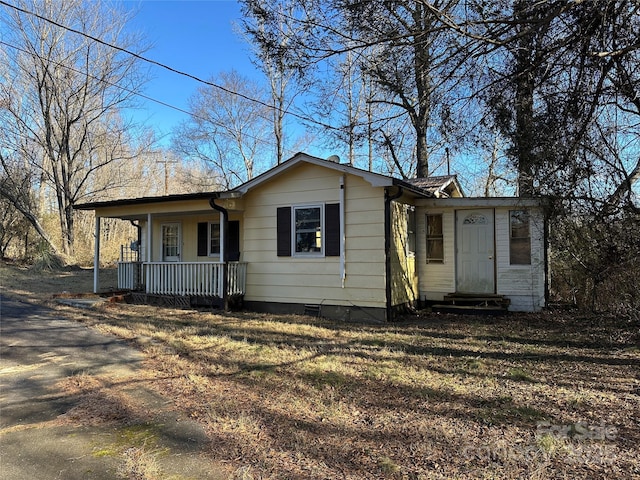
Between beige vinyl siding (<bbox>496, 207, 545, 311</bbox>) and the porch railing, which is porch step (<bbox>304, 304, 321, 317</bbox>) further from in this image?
beige vinyl siding (<bbox>496, 207, 545, 311</bbox>)

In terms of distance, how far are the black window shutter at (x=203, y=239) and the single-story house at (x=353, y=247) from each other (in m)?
1.23

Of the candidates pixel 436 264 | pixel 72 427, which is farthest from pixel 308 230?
pixel 72 427

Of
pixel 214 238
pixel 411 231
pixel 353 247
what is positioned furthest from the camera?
pixel 214 238

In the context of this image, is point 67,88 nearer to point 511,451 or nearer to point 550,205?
point 550,205

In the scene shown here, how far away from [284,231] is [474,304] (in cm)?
464

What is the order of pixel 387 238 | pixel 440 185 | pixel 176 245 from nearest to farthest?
pixel 387 238 → pixel 440 185 → pixel 176 245

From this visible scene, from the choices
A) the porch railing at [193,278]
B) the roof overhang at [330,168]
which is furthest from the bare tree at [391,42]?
the porch railing at [193,278]

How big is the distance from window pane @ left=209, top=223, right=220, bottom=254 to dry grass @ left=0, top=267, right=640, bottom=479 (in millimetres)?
4491

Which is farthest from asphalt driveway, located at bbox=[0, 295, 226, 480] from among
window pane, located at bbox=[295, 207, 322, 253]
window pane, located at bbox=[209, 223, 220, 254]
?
window pane, located at bbox=[209, 223, 220, 254]

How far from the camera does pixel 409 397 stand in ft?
13.8

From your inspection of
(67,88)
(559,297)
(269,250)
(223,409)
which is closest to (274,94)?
(67,88)

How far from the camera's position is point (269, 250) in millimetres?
10211

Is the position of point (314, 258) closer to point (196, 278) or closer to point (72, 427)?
point (196, 278)

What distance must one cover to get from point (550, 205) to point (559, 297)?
14.5 feet
